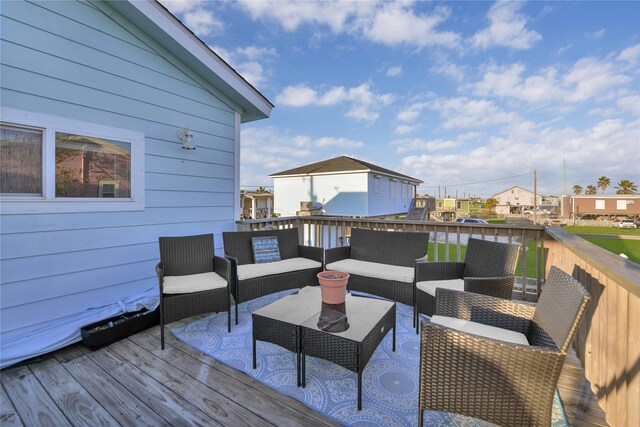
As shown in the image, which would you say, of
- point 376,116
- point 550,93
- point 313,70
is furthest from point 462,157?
point 313,70

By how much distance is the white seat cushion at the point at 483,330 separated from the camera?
5.57ft

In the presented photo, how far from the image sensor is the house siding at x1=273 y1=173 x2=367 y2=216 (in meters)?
13.7

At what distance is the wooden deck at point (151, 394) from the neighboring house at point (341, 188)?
1167cm

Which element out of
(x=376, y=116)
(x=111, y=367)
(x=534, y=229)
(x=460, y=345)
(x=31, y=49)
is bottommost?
(x=111, y=367)

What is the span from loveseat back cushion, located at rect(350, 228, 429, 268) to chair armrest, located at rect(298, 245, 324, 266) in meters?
0.47

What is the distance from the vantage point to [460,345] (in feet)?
4.40

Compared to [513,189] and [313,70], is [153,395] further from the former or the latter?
[513,189]

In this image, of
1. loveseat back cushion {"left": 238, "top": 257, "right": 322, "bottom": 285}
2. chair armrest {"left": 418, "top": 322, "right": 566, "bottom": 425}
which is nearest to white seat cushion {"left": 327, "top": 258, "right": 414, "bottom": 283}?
loveseat back cushion {"left": 238, "top": 257, "right": 322, "bottom": 285}

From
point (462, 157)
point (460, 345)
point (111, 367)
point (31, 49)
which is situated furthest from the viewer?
point (462, 157)

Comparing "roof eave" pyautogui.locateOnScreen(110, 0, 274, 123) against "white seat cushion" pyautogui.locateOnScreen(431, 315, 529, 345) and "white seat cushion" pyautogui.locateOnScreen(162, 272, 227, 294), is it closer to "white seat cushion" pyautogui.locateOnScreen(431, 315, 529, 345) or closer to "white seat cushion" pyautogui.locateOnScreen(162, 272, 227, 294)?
"white seat cushion" pyautogui.locateOnScreen(162, 272, 227, 294)

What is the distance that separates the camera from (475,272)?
298cm

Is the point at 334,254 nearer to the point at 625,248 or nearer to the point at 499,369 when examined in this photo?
the point at 499,369

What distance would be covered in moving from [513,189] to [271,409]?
5338cm

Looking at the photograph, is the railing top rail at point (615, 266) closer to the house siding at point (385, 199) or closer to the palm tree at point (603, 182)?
the house siding at point (385, 199)
